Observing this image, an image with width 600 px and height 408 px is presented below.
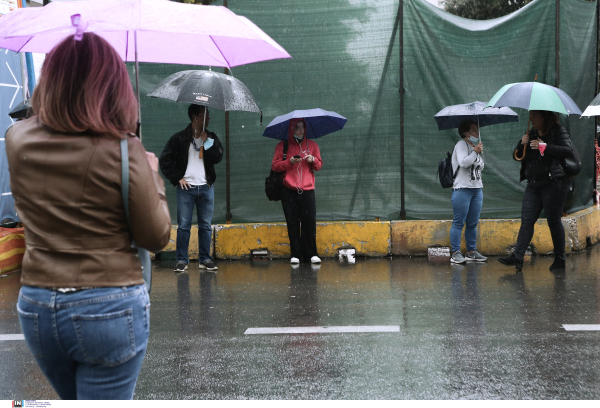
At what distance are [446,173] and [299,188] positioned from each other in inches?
75.4

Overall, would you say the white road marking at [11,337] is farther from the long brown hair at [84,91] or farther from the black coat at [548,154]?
the black coat at [548,154]

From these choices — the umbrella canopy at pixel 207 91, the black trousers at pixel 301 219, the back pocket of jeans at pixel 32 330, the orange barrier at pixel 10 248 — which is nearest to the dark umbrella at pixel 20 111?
the orange barrier at pixel 10 248

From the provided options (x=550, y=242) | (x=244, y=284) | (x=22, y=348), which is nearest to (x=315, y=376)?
(x=22, y=348)

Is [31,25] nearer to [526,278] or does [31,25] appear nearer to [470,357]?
[470,357]

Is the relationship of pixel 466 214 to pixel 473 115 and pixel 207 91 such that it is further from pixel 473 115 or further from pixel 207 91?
pixel 207 91

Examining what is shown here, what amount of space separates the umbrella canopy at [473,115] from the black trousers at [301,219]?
1963 millimetres

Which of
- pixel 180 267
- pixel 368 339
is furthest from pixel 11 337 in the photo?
pixel 180 267

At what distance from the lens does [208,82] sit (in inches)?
282

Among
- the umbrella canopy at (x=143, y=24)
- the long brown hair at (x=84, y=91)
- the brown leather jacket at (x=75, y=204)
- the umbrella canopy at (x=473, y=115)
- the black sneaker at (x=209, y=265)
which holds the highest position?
the umbrella canopy at (x=143, y=24)

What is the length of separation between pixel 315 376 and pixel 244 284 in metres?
3.30

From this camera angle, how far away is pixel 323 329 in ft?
17.2

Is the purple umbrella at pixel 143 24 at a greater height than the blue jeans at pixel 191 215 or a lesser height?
greater

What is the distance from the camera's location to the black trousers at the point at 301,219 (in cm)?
862

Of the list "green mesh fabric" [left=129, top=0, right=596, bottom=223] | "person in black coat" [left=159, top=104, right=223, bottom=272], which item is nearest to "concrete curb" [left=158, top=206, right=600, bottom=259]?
"green mesh fabric" [left=129, top=0, right=596, bottom=223]
